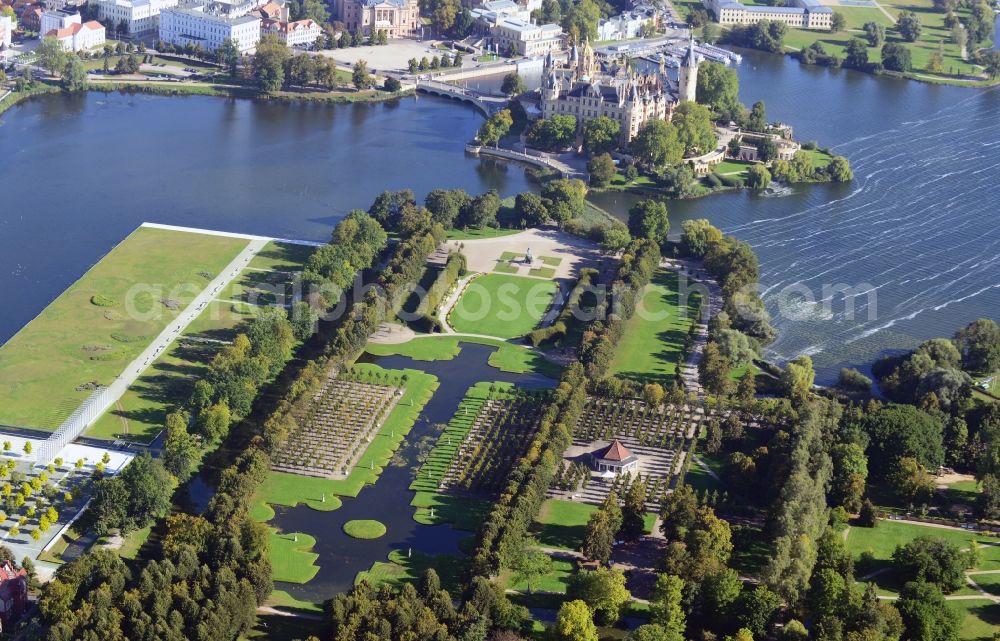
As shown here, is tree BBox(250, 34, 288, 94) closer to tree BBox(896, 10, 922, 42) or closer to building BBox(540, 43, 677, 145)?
building BBox(540, 43, 677, 145)

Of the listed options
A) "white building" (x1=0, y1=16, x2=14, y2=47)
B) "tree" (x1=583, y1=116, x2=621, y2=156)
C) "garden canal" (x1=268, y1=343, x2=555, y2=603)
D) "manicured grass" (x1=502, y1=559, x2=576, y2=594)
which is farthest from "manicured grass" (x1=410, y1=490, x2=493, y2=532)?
"white building" (x1=0, y1=16, x2=14, y2=47)

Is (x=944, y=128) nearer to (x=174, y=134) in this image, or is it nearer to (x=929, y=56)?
(x=929, y=56)

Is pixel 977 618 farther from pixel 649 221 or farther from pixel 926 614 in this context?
pixel 649 221

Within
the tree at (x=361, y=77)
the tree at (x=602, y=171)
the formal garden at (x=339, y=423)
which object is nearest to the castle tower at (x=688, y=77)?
the tree at (x=602, y=171)

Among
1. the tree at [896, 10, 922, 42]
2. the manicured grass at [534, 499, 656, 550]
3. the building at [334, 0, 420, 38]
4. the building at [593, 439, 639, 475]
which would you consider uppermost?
the tree at [896, 10, 922, 42]

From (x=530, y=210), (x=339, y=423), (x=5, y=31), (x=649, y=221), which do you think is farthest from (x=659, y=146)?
(x=5, y=31)

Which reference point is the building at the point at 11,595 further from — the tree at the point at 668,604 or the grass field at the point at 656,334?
the grass field at the point at 656,334
